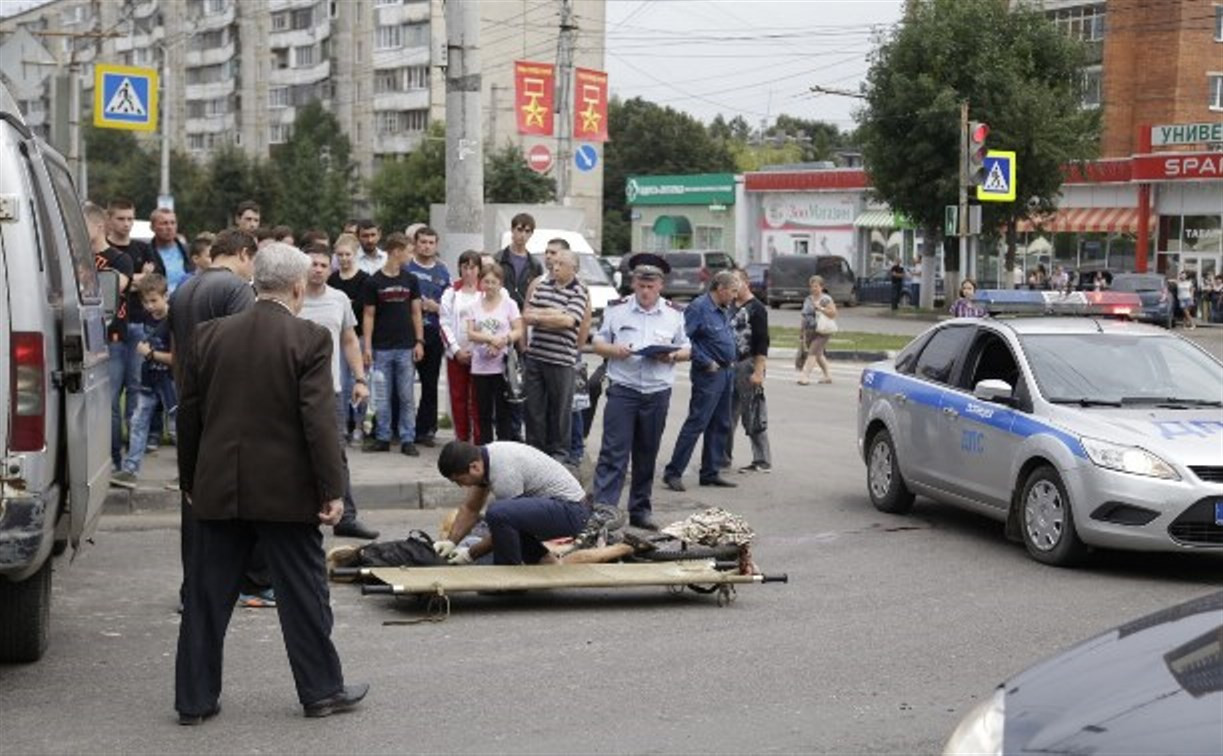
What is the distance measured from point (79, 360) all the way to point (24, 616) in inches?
47.6

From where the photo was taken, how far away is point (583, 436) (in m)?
15.0

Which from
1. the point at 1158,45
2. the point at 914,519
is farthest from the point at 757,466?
the point at 1158,45

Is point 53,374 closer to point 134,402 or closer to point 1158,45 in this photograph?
point 134,402

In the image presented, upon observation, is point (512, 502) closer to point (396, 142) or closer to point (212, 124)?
point (396, 142)

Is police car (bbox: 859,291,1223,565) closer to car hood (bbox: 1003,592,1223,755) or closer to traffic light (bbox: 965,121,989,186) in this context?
car hood (bbox: 1003,592,1223,755)

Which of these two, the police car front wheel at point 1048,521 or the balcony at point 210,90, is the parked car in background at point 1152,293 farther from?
the balcony at point 210,90

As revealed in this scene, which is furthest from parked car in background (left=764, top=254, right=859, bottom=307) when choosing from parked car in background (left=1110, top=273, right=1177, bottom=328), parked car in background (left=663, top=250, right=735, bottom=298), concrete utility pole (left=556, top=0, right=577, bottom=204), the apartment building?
the apartment building

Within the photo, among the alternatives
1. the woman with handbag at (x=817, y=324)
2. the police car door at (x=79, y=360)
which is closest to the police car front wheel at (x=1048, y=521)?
the police car door at (x=79, y=360)

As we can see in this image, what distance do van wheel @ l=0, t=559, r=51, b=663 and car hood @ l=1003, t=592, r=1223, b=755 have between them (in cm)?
459

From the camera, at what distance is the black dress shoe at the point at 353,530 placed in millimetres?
11453

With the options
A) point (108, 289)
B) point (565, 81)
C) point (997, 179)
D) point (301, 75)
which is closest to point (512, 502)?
point (108, 289)

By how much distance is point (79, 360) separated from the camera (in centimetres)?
739

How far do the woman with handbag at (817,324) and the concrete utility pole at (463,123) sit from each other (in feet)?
36.9

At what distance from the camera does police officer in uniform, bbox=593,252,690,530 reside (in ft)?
40.1
